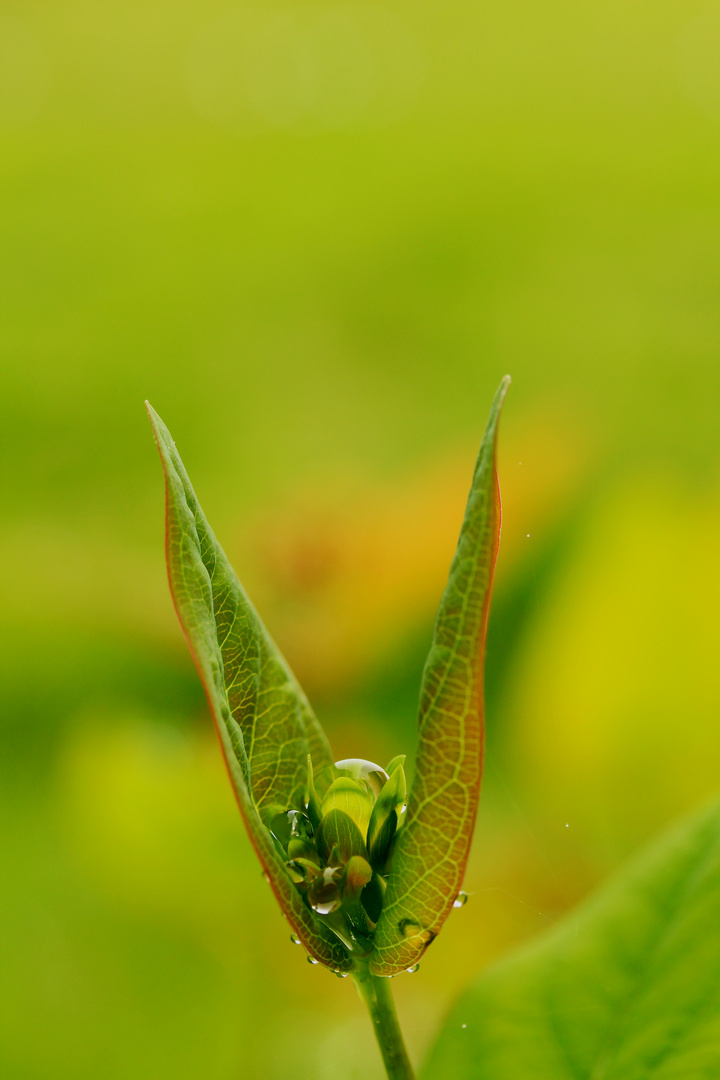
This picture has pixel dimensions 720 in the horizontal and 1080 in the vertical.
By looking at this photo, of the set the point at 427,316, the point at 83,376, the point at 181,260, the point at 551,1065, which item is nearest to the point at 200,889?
the point at 551,1065

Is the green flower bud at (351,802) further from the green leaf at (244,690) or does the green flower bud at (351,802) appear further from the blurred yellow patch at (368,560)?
the blurred yellow patch at (368,560)

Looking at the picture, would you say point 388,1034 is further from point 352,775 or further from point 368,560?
point 368,560

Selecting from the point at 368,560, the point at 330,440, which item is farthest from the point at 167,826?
the point at 330,440

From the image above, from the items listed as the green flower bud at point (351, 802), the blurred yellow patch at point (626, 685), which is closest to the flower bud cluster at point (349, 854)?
the green flower bud at point (351, 802)

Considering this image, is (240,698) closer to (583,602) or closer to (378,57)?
(583,602)

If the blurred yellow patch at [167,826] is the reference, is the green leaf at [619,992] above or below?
above

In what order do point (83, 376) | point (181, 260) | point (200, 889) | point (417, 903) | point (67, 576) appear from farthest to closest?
point (181, 260) < point (83, 376) < point (67, 576) < point (200, 889) < point (417, 903)

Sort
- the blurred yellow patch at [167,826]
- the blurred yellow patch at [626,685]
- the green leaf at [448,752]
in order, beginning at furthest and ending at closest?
the blurred yellow patch at [626,685], the blurred yellow patch at [167,826], the green leaf at [448,752]
